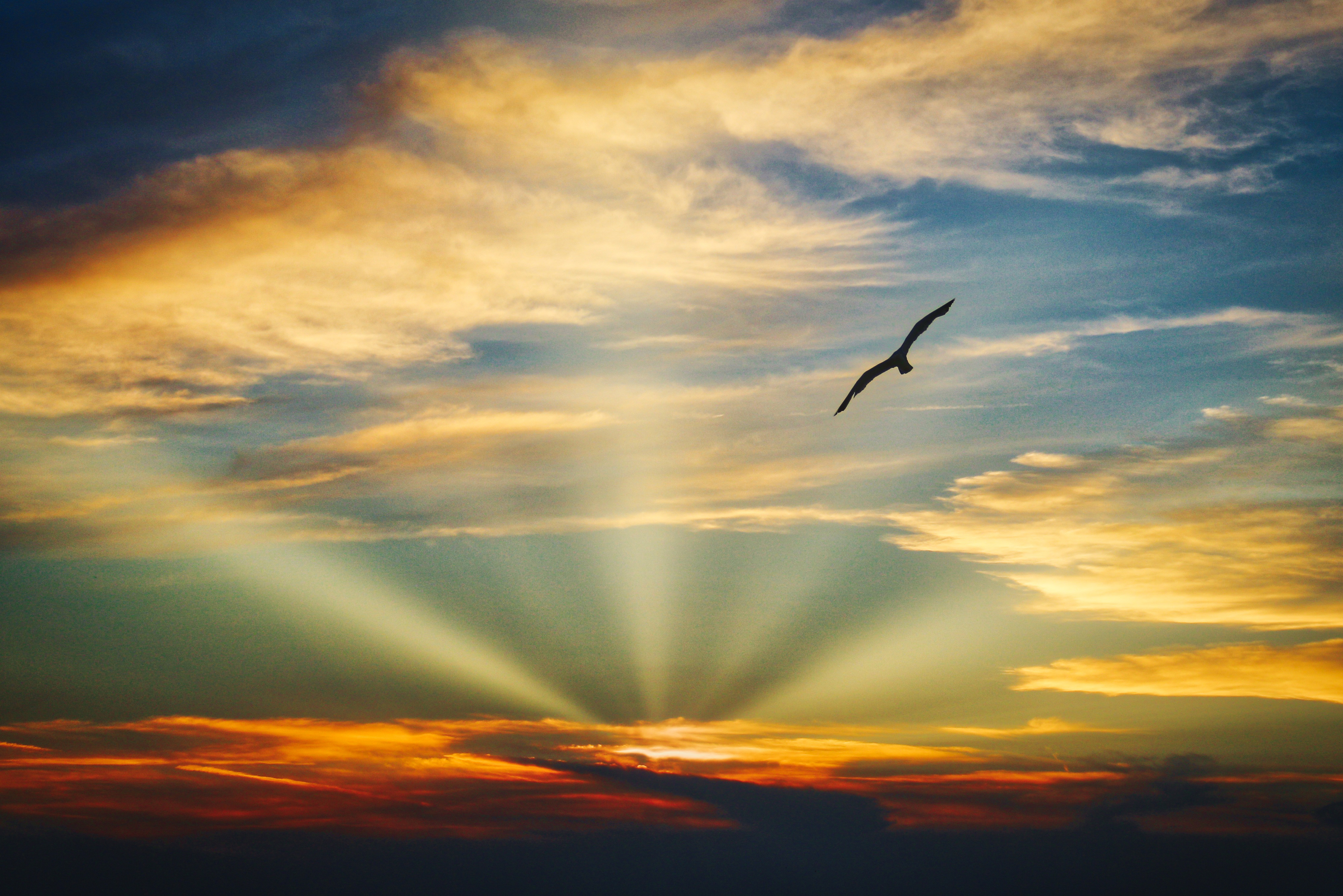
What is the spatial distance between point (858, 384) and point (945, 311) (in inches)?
203

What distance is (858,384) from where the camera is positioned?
140 ft

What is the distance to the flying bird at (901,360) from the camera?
132 ft

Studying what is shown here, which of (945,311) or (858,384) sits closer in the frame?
(945,311)

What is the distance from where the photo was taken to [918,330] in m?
40.7

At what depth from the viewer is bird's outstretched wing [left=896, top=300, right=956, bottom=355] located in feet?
131

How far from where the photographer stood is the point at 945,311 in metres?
39.2

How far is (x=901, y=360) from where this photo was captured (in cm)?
4125

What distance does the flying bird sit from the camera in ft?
132

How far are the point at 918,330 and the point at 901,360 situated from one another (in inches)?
55.9

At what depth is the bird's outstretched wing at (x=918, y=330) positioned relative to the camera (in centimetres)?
3994
